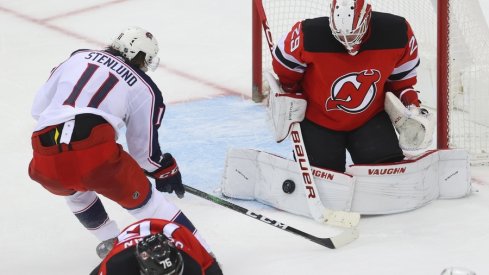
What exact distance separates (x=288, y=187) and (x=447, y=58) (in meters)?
0.79

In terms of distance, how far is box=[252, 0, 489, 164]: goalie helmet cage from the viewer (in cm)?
412

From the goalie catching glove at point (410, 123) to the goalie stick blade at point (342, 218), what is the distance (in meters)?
0.34

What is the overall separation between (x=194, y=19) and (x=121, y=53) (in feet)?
9.73

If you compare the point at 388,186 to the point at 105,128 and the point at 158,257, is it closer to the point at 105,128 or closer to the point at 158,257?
the point at 105,128

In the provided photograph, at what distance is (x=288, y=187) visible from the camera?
3.86m

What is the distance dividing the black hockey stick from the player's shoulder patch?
24.8 inches

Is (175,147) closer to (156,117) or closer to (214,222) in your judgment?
(214,222)

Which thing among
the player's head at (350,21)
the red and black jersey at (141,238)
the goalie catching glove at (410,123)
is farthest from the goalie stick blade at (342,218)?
the red and black jersey at (141,238)

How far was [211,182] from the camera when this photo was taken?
13.7 ft

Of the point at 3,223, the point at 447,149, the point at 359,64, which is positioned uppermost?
the point at 359,64

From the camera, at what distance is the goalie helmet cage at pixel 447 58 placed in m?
4.12

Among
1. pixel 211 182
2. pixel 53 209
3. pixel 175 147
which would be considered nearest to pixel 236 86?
pixel 175 147

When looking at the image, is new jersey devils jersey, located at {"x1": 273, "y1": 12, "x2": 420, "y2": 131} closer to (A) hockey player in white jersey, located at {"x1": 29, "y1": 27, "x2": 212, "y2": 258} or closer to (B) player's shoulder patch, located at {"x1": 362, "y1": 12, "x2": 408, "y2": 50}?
(B) player's shoulder patch, located at {"x1": 362, "y1": 12, "x2": 408, "y2": 50}

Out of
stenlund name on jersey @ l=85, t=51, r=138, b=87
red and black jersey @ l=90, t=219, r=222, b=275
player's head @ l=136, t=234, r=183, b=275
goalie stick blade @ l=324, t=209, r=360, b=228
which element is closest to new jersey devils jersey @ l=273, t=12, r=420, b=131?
goalie stick blade @ l=324, t=209, r=360, b=228
